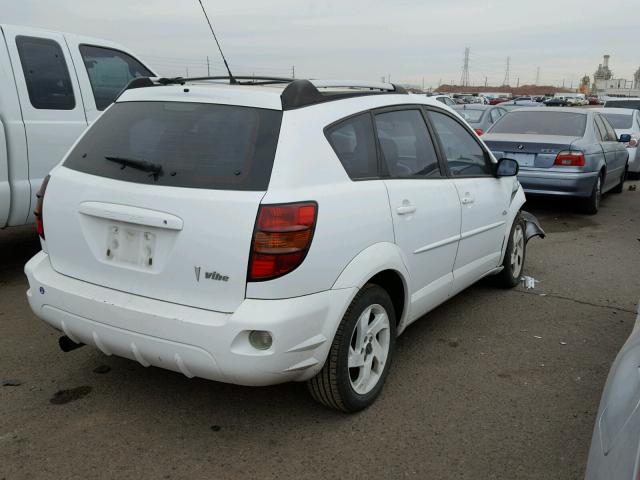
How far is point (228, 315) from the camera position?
8.38 ft

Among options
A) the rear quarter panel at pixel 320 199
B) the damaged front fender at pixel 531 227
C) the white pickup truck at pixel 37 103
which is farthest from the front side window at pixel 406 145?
the white pickup truck at pixel 37 103

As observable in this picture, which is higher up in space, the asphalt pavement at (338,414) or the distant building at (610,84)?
the asphalt pavement at (338,414)

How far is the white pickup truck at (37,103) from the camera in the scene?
4879 millimetres

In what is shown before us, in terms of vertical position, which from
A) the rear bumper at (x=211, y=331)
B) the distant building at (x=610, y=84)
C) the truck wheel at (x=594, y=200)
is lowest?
the distant building at (x=610, y=84)

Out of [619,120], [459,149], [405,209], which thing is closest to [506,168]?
[459,149]

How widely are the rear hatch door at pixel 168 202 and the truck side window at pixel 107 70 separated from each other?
2850 mm

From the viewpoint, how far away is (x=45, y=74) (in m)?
5.20

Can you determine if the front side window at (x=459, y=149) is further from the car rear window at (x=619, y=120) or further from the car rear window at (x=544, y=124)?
the car rear window at (x=619, y=120)

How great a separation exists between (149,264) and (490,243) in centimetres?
272

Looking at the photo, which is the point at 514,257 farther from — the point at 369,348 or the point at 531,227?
the point at 369,348

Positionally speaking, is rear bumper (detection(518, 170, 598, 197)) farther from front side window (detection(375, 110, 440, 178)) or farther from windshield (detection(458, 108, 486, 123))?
windshield (detection(458, 108, 486, 123))

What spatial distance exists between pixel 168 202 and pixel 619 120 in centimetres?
1311

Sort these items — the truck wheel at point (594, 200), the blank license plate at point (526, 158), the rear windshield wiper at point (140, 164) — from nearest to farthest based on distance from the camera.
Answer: the rear windshield wiper at point (140, 164) → the blank license plate at point (526, 158) → the truck wheel at point (594, 200)

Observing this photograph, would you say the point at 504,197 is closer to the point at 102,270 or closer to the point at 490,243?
the point at 490,243
